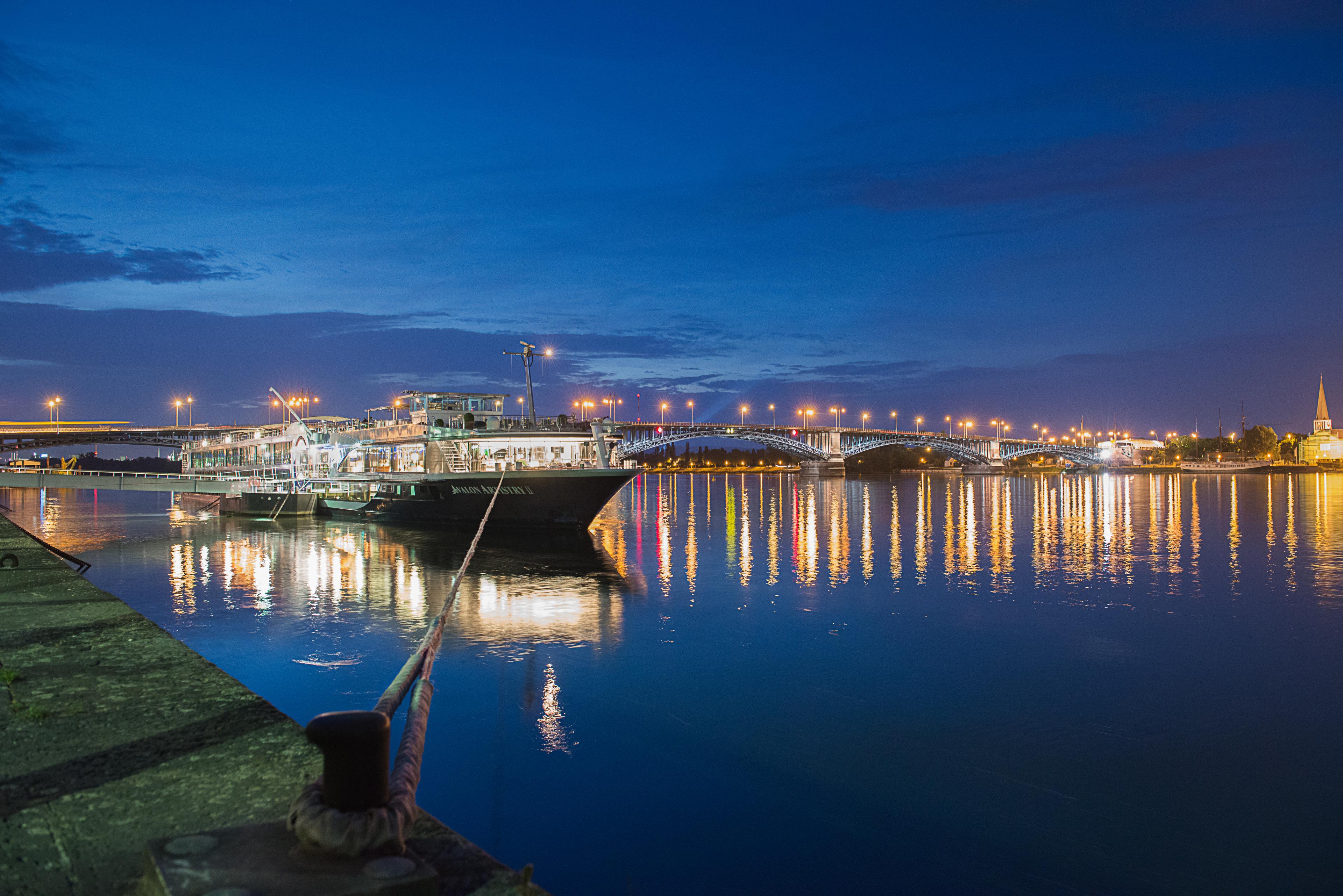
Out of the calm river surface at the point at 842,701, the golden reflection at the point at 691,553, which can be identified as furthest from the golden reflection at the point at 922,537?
the golden reflection at the point at 691,553

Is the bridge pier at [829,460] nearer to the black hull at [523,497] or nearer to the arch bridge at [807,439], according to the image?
the arch bridge at [807,439]

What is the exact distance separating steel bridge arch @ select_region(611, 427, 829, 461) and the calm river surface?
229 ft

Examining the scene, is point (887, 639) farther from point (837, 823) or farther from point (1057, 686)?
point (837, 823)

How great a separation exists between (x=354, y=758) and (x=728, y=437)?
141521 mm

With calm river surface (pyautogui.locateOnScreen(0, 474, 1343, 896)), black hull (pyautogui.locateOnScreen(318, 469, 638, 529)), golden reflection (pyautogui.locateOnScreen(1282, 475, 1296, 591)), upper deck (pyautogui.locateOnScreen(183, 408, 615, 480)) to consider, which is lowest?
golden reflection (pyautogui.locateOnScreen(1282, 475, 1296, 591))

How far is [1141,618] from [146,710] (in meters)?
23.2

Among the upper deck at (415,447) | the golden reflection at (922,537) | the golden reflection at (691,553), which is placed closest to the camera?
the golden reflection at (691,553)

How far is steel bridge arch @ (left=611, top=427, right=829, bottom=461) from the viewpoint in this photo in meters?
122

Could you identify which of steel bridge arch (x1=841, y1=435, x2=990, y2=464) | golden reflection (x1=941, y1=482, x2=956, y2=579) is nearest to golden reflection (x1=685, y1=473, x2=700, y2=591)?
golden reflection (x1=941, y1=482, x2=956, y2=579)

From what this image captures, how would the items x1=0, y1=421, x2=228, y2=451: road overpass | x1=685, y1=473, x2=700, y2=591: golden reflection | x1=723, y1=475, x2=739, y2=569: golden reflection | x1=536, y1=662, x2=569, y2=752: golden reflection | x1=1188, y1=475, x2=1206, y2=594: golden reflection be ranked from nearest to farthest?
x1=536, y1=662, x2=569, y2=752: golden reflection → x1=1188, y1=475, x2=1206, y2=594: golden reflection → x1=685, y1=473, x2=700, y2=591: golden reflection → x1=723, y1=475, x2=739, y2=569: golden reflection → x1=0, y1=421, x2=228, y2=451: road overpass

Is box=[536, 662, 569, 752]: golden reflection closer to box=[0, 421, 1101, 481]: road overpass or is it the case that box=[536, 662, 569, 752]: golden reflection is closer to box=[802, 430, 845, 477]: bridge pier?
box=[0, 421, 1101, 481]: road overpass

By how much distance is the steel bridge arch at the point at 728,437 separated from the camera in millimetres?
121500

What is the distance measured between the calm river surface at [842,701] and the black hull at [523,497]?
326cm

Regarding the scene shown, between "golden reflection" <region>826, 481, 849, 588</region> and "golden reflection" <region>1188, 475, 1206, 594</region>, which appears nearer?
"golden reflection" <region>1188, 475, 1206, 594</region>
